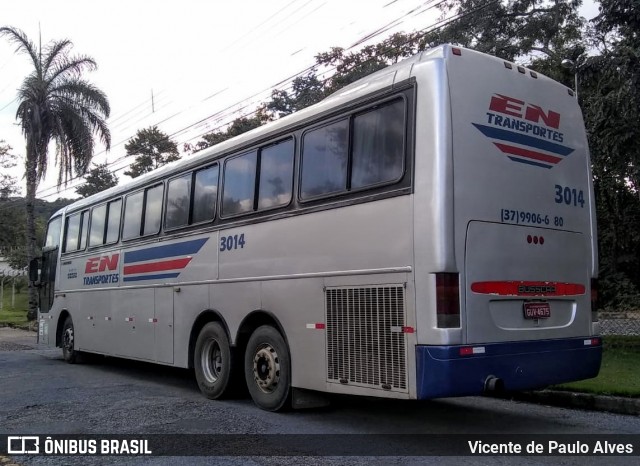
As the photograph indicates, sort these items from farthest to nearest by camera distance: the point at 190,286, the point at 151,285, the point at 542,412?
the point at 151,285 → the point at 190,286 → the point at 542,412

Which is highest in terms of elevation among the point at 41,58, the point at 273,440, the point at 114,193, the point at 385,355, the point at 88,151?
the point at 41,58

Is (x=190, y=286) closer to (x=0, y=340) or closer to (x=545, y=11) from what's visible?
(x=0, y=340)

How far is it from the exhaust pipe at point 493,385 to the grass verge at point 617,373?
3054 mm

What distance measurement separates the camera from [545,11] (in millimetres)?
20703

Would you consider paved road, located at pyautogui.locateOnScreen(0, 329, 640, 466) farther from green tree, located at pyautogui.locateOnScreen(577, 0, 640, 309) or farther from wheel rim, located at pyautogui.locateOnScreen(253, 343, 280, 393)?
green tree, located at pyautogui.locateOnScreen(577, 0, 640, 309)

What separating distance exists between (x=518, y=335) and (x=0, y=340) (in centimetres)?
1983

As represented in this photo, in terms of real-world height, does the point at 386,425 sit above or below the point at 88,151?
below

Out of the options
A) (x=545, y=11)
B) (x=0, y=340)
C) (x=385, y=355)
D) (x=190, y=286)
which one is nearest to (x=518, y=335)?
(x=385, y=355)

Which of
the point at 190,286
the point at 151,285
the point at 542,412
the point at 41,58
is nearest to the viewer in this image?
the point at 542,412

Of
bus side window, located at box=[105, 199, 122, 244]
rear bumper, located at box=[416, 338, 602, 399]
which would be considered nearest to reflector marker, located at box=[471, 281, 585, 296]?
rear bumper, located at box=[416, 338, 602, 399]

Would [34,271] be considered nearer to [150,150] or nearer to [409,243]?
[409,243]

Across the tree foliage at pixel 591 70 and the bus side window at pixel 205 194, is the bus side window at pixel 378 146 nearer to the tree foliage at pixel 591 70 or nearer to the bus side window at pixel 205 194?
the bus side window at pixel 205 194

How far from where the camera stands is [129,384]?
409 inches

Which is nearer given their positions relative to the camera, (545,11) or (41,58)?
(545,11)
